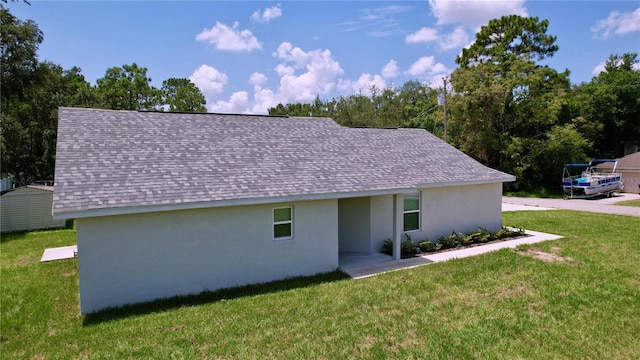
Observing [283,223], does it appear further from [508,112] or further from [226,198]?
[508,112]

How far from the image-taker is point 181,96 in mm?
46312

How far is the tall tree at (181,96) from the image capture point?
46156 millimetres

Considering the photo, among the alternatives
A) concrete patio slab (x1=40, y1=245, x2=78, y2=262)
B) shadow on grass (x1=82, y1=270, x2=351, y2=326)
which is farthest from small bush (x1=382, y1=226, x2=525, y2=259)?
concrete patio slab (x1=40, y1=245, x2=78, y2=262)

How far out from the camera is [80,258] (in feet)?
26.1

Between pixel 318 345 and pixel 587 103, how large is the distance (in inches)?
1636

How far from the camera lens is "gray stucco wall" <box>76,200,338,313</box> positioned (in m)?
8.18

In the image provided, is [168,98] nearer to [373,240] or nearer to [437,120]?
[437,120]

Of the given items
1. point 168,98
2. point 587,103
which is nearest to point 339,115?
point 168,98

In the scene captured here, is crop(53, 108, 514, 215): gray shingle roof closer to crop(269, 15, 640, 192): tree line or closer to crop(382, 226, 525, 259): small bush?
crop(382, 226, 525, 259): small bush

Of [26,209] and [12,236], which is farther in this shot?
[26,209]

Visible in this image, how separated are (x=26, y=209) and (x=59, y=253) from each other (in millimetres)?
7357

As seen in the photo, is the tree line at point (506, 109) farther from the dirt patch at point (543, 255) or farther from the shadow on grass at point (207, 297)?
the shadow on grass at point (207, 297)

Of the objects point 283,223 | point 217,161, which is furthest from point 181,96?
point 283,223

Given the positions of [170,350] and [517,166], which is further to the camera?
[517,166]
